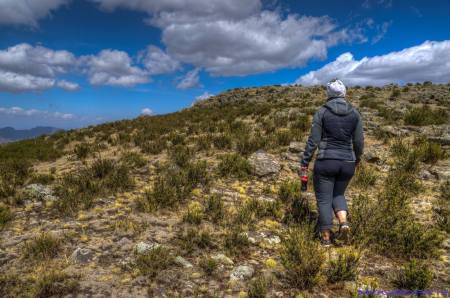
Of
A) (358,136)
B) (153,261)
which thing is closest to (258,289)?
(153,261)

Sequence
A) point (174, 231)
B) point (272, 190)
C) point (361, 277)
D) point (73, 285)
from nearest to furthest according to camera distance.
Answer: point (73, 285), point (361, 277), point (174, 231), point (272, 190)

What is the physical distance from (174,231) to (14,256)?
92.8 inches

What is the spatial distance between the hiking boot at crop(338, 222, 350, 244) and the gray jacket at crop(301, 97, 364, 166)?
3.41 ft

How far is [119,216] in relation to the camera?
19.4ft

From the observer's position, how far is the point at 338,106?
15.9 feet

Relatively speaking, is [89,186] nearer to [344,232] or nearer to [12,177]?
[12,177]

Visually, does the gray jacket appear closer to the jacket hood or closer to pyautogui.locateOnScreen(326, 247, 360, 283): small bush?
the jacket hood

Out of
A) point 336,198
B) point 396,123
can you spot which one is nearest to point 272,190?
point 336,198

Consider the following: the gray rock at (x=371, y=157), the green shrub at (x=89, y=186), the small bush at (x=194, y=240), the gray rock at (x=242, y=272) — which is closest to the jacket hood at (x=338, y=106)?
the gray rock at (x=242, y=272)

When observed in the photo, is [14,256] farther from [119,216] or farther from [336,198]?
[336,198]

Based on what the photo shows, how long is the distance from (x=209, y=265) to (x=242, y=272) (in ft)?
1.51

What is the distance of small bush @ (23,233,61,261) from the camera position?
4.37 m

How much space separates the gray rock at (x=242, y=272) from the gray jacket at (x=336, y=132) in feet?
6.30

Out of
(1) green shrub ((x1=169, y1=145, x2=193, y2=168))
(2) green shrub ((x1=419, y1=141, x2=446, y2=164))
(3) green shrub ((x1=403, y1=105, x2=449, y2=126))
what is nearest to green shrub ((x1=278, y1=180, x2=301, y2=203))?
(1) green shrub ((x1=169, y1=145, x2=193, y2=168))
